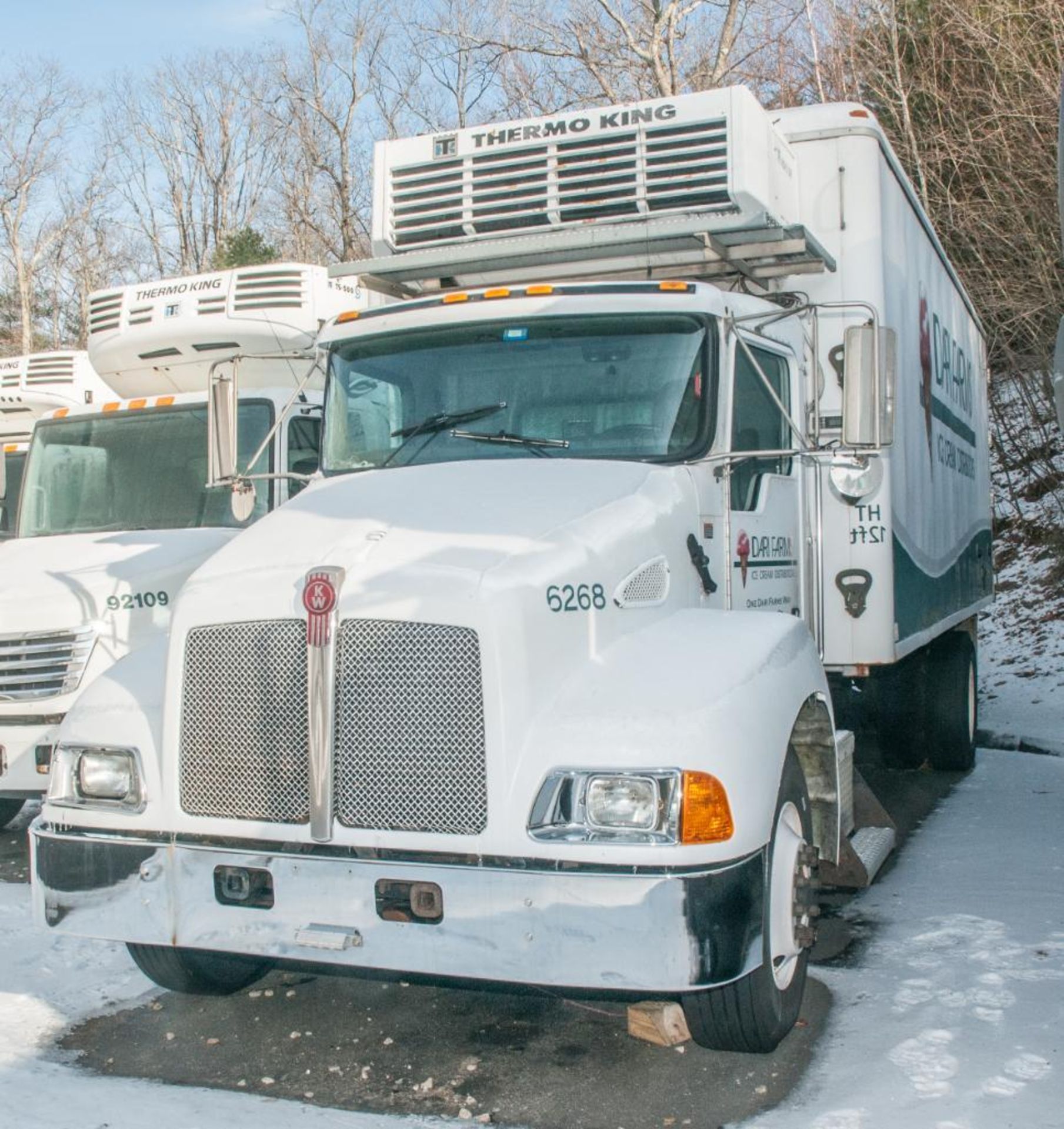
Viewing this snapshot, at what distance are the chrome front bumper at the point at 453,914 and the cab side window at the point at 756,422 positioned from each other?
1980 mm

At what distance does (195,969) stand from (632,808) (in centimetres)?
194

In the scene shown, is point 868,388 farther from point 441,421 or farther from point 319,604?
point 319,604

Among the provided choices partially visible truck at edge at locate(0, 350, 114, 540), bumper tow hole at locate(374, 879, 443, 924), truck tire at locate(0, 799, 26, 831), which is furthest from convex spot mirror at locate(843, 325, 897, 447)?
partially visible truck at edge at locate(0, 350, 114, 540)

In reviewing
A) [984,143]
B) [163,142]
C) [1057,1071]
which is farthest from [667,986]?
[163,142]

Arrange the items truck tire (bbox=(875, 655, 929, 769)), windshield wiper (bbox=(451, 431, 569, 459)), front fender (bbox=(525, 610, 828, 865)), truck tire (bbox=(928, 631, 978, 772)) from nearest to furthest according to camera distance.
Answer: front fender (bbox=(525, 610, 828, 865))
windshield wiper (bbox=(451, 431, 569, 459))
truck tire (bbox=(875, 655, 929, 769))
truck tire (bbox=(928, 631, 978, 772))

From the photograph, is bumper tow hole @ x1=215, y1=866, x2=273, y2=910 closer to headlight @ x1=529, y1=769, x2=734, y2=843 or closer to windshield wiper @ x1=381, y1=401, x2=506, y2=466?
headlight @ x1=529, y1=769, x2=734, y2=843

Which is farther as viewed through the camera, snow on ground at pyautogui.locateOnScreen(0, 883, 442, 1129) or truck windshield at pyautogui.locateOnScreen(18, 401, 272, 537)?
truck windshield at pyautogui.locateOnScreen(18, 401, 272, 537)

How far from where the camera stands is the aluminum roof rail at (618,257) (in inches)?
231

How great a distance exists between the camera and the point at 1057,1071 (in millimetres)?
4012

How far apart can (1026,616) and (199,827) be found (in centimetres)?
1456

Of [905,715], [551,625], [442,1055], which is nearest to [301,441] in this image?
[551,625]

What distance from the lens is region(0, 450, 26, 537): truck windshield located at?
921 cm

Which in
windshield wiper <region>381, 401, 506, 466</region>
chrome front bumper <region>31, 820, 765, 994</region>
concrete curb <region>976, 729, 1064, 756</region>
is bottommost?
concrete curb <region>976, 729, 1064, 756</region>

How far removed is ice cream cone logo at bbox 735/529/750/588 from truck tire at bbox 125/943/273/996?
2.30 m
